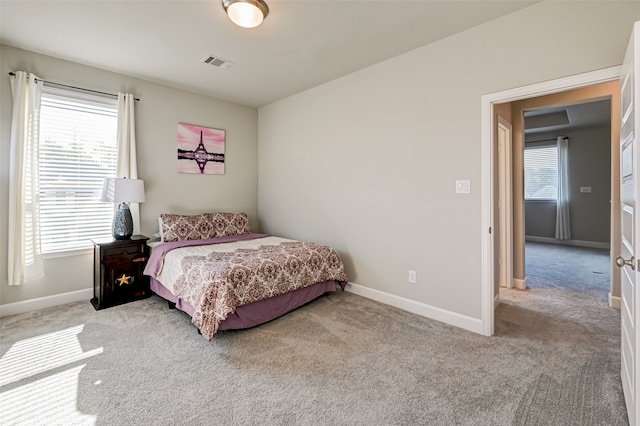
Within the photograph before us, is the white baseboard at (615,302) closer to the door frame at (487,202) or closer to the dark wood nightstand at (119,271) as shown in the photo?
the door frame at (487,202)

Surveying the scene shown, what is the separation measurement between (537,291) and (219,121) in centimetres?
495

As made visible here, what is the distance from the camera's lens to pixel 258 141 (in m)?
4.98

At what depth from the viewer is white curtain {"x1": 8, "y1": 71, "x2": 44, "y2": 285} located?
288 centimetres

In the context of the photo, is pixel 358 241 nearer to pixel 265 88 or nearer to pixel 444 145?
pixel 444 145

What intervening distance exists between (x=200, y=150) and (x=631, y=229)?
4.48m

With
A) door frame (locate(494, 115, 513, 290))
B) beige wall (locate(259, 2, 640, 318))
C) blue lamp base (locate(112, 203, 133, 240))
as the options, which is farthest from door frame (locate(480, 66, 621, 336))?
blue lamp base (locate(112, 203, 133, 240))

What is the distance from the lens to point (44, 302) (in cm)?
312

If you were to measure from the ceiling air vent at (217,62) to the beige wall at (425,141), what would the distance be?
1170mm

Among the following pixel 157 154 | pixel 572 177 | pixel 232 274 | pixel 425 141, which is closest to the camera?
pixel 232 274

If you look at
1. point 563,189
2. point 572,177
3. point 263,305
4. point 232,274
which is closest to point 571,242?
point 563,189

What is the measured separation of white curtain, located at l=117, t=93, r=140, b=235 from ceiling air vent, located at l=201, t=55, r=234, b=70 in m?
1.16

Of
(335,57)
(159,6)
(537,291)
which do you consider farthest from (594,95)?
(159,6)

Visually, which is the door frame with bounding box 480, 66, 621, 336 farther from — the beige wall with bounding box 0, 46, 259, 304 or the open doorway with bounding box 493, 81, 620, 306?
the beige wall with bounding box 0, 46, 259, 304

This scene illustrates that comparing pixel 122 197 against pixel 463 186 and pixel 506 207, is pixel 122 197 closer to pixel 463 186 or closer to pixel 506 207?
pixel 463 186
